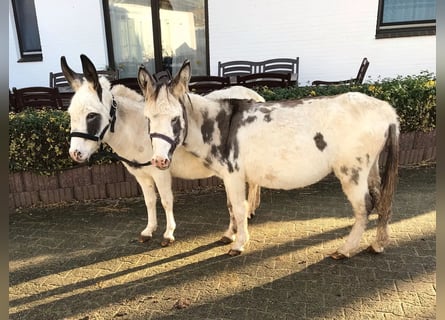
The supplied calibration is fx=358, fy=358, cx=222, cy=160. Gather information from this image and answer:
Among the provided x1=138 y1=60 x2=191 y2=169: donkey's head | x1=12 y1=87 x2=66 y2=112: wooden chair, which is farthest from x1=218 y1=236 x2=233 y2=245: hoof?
x1=12 y1=87 x2=66 y2=112: wooden chair

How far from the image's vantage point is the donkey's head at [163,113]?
3.13m

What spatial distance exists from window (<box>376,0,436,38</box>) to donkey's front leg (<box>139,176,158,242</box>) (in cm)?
678

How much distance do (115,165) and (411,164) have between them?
4910 mm

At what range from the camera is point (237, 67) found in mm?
8523

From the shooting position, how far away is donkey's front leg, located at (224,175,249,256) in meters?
3.70

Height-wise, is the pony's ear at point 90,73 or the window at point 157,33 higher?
the window at point 157,33

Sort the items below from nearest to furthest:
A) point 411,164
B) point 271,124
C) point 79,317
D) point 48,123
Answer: point 79,317, point 271,124, point 48,123, point 411,164

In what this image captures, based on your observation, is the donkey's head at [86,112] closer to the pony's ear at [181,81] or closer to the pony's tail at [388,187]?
the pony's ear at [181,81]

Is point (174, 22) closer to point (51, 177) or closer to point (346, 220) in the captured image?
point (51, 177)

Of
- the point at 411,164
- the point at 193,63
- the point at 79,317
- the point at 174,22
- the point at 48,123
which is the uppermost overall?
the point at 174,22

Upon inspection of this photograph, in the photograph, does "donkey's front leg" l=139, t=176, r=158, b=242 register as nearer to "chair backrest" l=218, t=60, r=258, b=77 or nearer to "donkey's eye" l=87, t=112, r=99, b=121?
"donkey's eye" l=87, t=112, r=99, b=121

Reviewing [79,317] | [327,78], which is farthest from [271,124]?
[327,78]

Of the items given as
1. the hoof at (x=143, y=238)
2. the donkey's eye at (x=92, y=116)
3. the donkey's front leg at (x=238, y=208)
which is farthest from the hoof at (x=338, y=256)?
the donkey's eye at (x=92, y=116)

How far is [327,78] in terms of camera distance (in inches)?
339
